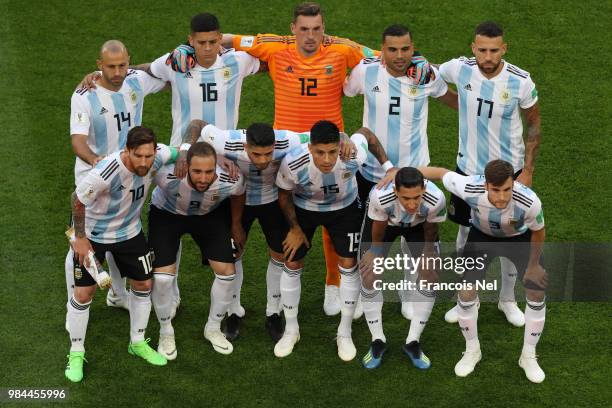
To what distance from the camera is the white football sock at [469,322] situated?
10781mm

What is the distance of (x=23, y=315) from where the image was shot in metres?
11.6

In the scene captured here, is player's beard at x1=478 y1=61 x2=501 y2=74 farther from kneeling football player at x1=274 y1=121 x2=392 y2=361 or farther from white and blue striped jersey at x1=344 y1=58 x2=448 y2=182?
kneeling football player at x1=274 y1=121 x2=392 y2=361

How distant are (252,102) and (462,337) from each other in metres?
4.61

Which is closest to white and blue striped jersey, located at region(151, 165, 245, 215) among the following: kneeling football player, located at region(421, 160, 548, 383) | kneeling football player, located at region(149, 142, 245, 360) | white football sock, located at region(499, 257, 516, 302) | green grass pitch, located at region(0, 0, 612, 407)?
kneeling football player, located at region(149, 142, 245, 360)

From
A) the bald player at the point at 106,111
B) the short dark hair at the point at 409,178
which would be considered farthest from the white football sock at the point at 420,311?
the bald player at the point at 106,111

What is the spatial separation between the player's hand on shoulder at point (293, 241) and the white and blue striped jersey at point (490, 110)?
1670 millimetres

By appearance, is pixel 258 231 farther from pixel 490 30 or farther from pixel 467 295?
pixel 490 30

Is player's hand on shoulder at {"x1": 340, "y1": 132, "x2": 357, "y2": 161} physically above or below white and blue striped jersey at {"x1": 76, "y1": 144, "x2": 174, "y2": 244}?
above

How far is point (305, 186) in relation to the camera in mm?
10805

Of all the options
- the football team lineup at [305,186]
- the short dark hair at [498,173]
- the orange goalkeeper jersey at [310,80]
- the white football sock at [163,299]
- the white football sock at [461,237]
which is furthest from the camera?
the white football sock at [461,237]

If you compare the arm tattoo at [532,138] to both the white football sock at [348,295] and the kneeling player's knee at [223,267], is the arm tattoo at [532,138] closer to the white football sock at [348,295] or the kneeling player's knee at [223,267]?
the white football sock at [348,295]

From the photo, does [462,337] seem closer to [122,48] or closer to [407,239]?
[407,239]

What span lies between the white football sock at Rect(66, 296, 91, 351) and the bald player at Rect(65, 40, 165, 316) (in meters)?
0.27

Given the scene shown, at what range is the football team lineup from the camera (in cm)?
1045
